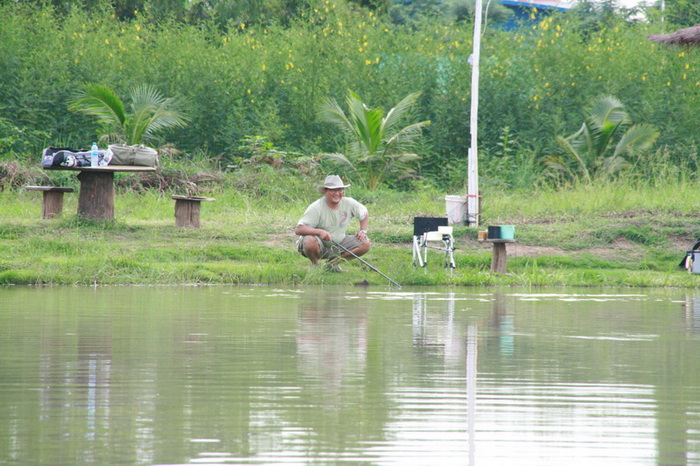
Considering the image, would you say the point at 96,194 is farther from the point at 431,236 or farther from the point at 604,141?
the point at 604,141

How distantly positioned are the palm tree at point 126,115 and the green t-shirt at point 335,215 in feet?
31.3

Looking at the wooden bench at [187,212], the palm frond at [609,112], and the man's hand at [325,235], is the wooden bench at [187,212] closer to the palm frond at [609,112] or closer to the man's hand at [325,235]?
the man's hand at [325,235]

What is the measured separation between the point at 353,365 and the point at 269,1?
30.3 m

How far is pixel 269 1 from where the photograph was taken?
3584 cm

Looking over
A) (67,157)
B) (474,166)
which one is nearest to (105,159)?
(67,157)

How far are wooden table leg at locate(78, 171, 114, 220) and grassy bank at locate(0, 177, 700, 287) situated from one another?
A: 0.31 metres

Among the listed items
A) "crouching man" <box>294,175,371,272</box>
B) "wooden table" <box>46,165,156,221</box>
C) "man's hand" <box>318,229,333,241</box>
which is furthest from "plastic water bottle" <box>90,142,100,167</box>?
"man's hand" <box>318,229,333,241</box>

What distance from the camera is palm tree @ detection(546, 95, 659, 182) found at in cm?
2394

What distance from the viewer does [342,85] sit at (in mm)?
26250

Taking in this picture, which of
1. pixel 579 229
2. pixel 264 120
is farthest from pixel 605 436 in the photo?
pixel 264 120

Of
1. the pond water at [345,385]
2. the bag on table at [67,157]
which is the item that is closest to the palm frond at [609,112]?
the bag on table at [67,157]

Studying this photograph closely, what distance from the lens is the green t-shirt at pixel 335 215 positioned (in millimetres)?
14711

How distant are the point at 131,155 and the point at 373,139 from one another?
A: 24.8 feet

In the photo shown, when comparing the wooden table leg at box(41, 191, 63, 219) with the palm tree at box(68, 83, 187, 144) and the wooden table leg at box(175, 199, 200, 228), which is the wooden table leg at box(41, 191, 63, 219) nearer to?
the wooden table leg at box(175, 199, 200, 228)
